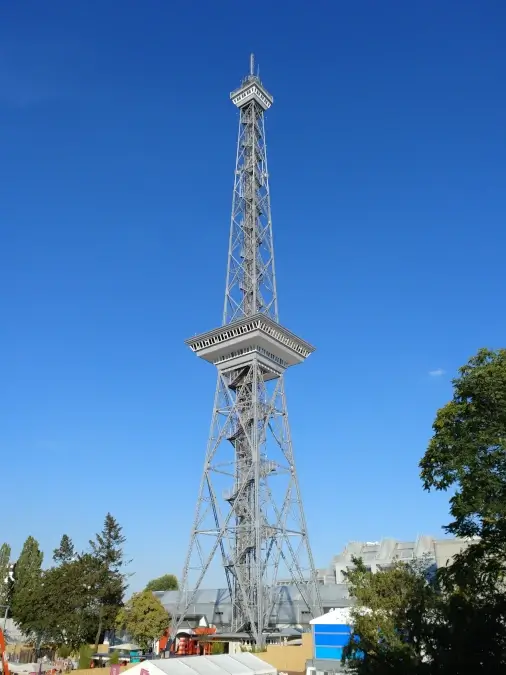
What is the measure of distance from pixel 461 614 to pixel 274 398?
4460cm

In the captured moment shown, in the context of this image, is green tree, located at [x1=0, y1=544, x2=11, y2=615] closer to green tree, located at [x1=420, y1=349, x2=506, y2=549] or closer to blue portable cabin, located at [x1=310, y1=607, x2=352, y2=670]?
blue portable cabin, located at [x1=310, y1=607, x2=352, y2=670]

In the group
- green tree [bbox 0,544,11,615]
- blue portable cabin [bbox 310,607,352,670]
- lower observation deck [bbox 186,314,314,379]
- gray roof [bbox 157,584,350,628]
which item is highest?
lower observation deck [bbox 186,314,314,379]

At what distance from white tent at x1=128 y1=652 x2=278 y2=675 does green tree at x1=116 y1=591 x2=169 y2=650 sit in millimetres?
22731

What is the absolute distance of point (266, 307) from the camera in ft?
204

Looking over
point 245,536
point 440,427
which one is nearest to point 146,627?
point 245,536

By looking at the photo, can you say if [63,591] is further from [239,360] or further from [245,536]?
[239,360]

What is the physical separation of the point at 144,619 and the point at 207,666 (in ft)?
87.1

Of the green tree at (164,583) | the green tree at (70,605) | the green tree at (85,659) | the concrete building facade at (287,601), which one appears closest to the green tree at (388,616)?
the concrete building facade at (287,601)

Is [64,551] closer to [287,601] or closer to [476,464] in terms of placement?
[287,601]

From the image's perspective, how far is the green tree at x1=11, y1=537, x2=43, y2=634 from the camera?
202ft

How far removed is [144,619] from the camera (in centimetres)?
5153

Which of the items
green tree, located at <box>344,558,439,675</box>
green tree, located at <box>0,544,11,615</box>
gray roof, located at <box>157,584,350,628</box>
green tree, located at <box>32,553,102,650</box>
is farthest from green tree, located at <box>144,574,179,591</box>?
green tree, located at <box>344,558,439,675</box>

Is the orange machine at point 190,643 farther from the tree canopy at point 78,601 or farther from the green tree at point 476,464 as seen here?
the green tree at point 476,464

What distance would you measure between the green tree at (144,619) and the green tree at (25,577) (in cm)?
1273
